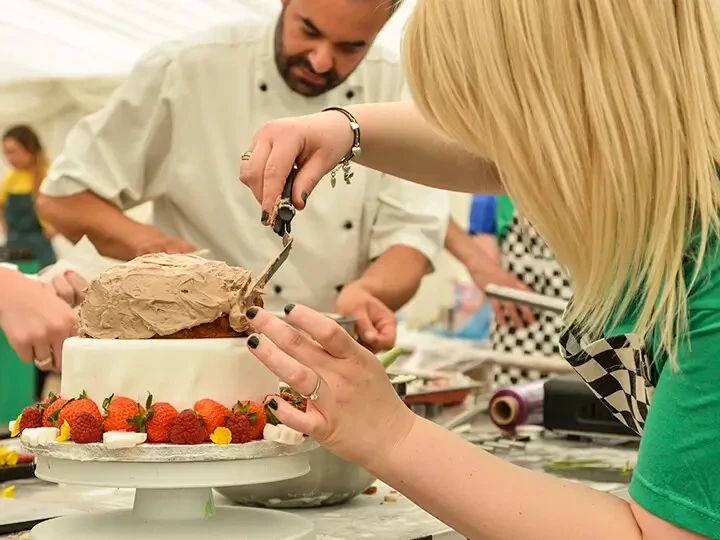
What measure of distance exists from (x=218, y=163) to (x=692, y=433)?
1815mm

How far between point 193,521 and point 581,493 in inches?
19.0

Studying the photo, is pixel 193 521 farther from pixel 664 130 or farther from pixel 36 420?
pixel 664 130

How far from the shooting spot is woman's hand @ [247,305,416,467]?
1.05 meters

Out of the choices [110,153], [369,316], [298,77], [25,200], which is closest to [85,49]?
[25,200]

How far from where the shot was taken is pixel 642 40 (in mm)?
1022

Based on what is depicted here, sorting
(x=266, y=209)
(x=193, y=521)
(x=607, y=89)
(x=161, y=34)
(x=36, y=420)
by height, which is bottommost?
(x=193, y=521)

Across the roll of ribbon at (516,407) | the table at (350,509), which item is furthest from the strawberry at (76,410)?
the roll of ribbon at (516,407)

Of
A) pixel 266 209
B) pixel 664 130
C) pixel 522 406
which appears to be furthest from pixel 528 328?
pixel 664 130

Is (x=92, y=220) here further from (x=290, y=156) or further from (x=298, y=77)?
(x=290, y=156)

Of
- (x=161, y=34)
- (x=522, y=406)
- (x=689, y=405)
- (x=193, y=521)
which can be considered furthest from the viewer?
(x=161, y=34)

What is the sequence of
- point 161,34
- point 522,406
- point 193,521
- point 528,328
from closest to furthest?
point 193,521
point 522,406
point 528,328
point 161,34

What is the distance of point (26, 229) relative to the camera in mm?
6570

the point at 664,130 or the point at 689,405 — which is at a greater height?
the point at 664,130

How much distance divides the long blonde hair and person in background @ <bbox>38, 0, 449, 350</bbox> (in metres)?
1.42
